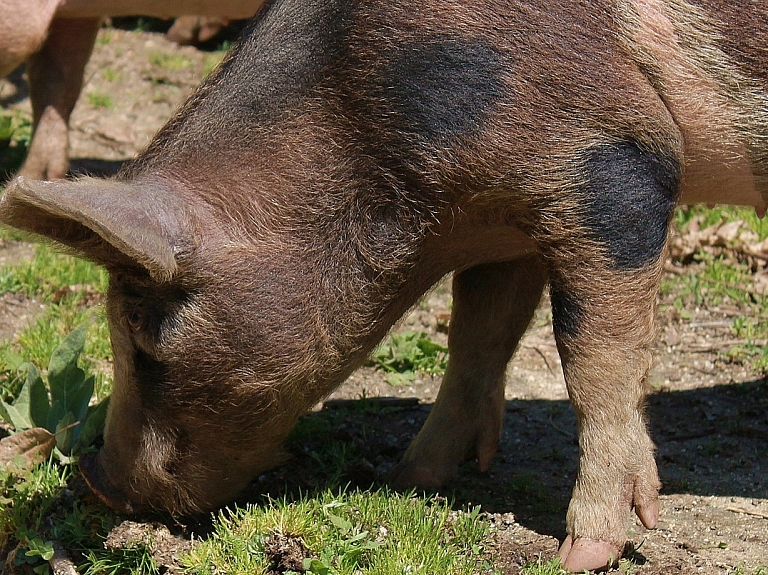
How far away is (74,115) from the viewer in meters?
9.19

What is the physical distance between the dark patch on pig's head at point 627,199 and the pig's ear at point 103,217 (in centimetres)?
145

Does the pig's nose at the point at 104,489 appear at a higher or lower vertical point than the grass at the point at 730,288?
lower

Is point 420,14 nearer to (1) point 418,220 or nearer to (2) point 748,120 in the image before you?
(1) point 418,220

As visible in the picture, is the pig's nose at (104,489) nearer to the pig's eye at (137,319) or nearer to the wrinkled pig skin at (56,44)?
the pig's eye at (137,319)

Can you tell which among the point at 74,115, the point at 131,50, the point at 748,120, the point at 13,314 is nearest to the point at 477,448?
the point at 748,120

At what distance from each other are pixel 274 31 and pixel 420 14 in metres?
0.59

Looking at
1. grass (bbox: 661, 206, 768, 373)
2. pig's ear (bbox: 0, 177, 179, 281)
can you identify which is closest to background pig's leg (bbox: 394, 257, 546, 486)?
pig's ear (bbox: 0, 177, 179, 281)

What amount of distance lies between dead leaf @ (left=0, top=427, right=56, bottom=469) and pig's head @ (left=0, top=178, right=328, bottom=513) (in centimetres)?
38

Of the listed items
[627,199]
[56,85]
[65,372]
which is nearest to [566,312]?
[627,199]

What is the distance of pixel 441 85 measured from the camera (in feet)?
12.1

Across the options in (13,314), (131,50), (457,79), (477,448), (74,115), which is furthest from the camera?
(131,50)

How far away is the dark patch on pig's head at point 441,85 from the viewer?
12.0ft

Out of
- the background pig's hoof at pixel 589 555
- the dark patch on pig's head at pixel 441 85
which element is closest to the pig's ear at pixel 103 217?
the dark patch on pig's head at pixel 441 85

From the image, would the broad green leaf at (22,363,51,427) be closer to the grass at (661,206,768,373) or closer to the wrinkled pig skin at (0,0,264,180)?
the wrinkled pig skin at (0,0,264,180)
